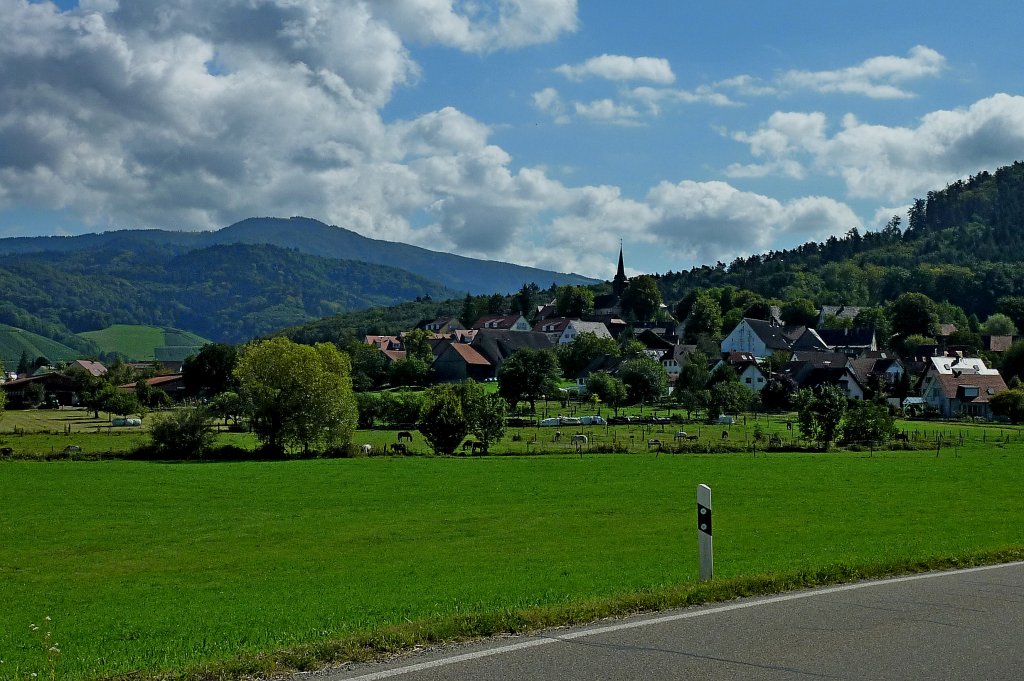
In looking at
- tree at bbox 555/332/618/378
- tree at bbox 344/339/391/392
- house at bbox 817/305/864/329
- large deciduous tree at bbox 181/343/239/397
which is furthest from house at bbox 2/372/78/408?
house at bbox 817/305/864/329

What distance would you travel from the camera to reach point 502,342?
159 meters

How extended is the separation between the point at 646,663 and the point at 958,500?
1052 inches

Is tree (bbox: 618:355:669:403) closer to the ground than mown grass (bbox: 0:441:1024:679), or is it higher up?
higher up

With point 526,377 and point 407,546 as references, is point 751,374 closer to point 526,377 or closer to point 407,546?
point 526,377

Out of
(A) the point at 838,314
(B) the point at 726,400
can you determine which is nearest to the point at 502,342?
(B) the point at 726,400

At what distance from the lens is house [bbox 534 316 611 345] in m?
182

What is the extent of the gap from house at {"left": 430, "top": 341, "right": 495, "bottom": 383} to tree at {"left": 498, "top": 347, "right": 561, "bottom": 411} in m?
33.4

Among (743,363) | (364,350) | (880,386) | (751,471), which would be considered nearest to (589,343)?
(743,363)

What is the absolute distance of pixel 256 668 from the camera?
27.4 feet

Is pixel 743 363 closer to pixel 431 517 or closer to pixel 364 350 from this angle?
pixel 364 350

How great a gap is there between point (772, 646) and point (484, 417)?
53741mm

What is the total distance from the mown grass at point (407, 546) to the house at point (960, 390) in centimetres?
6548

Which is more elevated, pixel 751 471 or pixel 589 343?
pixel 589 343

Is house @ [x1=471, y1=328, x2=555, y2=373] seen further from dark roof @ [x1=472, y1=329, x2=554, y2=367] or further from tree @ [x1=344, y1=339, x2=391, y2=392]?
tree @ [x1=344, y1=339, x2=391, y2=392]
